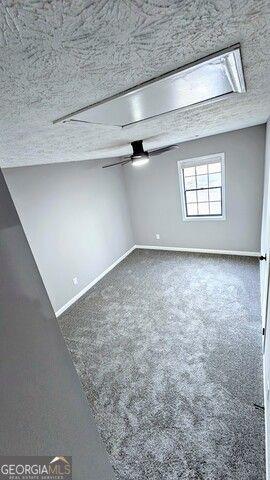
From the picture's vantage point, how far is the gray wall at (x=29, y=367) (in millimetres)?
531

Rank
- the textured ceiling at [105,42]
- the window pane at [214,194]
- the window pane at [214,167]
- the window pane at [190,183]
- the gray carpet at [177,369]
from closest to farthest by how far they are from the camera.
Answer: the textured ceiling at [105,42]
the gray carpet at [177,369]
the window pane at [214,167]
the window pane at [214,194]
the window pane at [190,183]

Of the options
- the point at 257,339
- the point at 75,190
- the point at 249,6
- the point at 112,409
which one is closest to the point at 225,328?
the point at 257,339

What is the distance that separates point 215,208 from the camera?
4574 millimetres

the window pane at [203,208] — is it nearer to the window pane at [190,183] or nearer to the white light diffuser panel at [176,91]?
the window pane at [190,183]

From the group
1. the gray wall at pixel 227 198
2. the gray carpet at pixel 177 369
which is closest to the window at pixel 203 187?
the gray wall at pixel 227 198

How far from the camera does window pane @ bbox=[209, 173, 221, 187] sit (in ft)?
14.1

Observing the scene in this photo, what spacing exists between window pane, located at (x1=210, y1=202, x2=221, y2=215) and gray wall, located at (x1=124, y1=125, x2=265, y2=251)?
0.20 metres

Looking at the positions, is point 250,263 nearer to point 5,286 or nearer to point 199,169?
point 199,169

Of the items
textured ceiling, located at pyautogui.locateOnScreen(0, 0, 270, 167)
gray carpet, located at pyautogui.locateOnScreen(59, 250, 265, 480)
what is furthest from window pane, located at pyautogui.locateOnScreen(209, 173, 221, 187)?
textured ceiling, located at pyautogui.locateOnScreen(0, 0, 270, 167)

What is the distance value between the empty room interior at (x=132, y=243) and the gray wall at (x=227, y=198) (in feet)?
0.10

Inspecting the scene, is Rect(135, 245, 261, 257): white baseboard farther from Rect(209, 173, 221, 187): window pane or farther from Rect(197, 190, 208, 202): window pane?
Rect(209, 173, 221, 187): window pane

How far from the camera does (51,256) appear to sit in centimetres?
357

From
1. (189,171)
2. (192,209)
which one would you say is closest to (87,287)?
(192,209)

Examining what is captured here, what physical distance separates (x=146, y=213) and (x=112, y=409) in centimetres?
404
